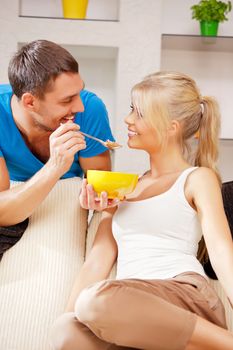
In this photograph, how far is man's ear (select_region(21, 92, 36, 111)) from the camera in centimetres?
238

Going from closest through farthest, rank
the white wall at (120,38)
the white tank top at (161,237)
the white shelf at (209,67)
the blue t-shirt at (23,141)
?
the white tank top at (161,237) < the blue t-shirt at (23,141) < the white wall at (120,38) < the white shelf at (209,67)

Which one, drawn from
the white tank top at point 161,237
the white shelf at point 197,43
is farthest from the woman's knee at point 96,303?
the white shelf at point 197,43

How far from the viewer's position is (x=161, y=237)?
6.56ft

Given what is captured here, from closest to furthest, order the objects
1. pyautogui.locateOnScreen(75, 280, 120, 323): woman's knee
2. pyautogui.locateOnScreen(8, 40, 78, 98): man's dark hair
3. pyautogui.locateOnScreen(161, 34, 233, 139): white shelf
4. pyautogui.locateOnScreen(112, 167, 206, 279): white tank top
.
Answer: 1. pyautogui.locateOnScreen(75, 280, 120, 323): woman's knee
2. pyautogui.locateOnScreen(112, 167, 206, 279): white tank top
3. pyautogui.locateOnScreen(8, 40, 78, 98): man's dark hair
4. pyautogui.locateOnScreen(161, 34, 233, 139): white shelf

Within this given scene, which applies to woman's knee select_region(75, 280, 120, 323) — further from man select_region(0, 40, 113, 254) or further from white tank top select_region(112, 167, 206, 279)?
man select_region(0, 40, 113, 254)

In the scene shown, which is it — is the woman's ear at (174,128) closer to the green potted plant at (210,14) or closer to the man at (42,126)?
the man at (42,126)

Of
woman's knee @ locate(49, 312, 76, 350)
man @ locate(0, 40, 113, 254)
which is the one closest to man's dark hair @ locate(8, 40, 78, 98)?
man @ locate(0, 40, 113, 254)

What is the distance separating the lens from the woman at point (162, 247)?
5.41ft

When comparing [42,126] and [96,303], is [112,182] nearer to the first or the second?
[96,303]

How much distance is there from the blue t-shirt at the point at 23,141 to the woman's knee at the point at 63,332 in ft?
2.85

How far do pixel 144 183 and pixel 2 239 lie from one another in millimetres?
523

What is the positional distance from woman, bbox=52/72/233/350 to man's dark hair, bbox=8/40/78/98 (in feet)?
1.13

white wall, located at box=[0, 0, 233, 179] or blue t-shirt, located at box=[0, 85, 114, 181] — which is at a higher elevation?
white wall, located at box=[0, 0, 233, 179]

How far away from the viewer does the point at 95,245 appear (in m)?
2.14
